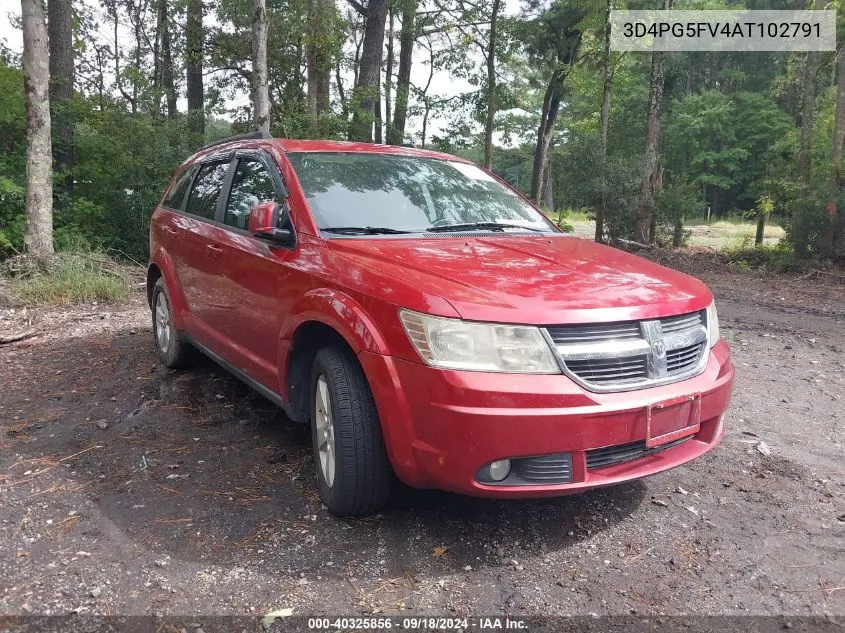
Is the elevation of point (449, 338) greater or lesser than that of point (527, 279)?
lesser

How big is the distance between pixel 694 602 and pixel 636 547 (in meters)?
0.39

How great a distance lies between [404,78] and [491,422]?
23.3 m

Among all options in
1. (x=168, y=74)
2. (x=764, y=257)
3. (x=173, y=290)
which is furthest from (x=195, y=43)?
(x=764, y=257)

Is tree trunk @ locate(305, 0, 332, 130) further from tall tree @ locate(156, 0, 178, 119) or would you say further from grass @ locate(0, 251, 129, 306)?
grass @ locate(0, 251, 129, 306)

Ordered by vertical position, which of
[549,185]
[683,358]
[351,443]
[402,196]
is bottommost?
[351,443]

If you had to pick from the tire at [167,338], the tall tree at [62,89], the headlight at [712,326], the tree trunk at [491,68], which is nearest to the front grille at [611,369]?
the headlight at [712,326]

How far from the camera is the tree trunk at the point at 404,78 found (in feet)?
70.3

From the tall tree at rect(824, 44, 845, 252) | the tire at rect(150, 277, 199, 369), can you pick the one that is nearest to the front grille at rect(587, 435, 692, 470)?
the tire at rect(150, 277, 199, 369)

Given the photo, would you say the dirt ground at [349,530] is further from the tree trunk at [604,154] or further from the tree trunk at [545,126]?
the tree trunk at [545,126]

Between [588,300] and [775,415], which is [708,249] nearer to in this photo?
[775,415]

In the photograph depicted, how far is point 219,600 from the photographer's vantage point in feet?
7.89

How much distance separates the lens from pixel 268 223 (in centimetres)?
321

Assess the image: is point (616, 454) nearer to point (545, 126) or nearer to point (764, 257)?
point (764, 257)

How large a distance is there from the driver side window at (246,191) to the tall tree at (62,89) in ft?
26.0
